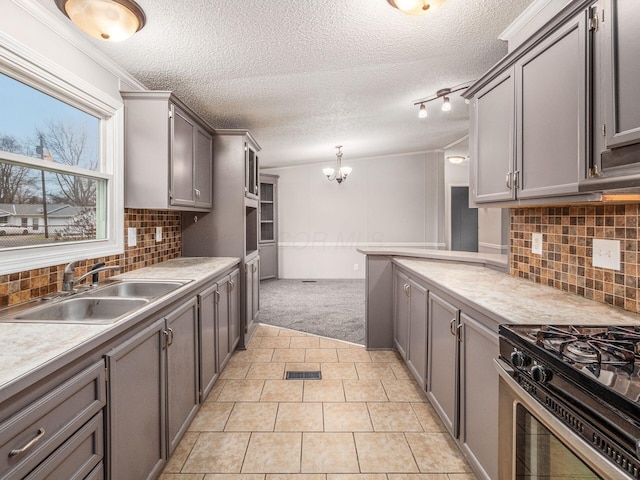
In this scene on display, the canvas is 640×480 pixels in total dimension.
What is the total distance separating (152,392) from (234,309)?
1622 mm

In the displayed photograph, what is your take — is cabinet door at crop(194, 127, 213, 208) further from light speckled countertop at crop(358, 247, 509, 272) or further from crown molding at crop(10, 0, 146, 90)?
light speckled countertop at crop(358, 247, 509, 272)

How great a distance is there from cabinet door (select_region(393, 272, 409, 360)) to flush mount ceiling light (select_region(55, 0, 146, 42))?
242 centimetres

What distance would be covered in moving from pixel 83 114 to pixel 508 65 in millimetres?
2519

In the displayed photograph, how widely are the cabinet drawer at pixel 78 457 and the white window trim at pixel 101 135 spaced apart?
91 centimetres

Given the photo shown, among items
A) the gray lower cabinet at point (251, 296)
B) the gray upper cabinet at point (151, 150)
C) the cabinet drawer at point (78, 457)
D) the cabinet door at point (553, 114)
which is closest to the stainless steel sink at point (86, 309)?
the cabinet drawer at point (78, 457)

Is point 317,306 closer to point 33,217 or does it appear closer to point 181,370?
point 181,370

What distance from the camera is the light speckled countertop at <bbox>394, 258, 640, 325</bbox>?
1.39 meters

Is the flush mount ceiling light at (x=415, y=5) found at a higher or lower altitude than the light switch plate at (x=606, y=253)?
higher

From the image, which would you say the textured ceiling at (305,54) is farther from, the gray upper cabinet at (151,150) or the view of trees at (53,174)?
the view of trees at (53,174)

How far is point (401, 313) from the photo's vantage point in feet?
10.3

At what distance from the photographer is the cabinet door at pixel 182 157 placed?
8.45 feet

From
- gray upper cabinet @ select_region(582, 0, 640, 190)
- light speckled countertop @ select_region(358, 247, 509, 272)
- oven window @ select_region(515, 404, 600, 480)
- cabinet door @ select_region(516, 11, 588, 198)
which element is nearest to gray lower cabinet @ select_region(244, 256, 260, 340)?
light speckled countertop @ select_region(358, 247, 509, 272)

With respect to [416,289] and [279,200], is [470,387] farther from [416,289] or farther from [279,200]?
[279,200]

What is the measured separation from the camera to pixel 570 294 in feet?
5.93
